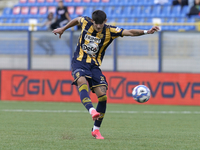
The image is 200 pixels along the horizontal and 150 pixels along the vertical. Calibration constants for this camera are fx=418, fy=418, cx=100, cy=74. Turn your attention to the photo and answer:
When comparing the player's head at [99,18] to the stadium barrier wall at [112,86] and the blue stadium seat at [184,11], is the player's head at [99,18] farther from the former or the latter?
the blue stadium seat at [184,11]

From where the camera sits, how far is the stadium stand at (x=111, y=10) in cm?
1902

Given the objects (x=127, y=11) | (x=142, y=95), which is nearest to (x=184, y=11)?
(x=127, y=11)

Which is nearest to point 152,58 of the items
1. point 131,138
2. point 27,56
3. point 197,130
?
point 27,56

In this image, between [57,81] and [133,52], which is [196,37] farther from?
[57,81]

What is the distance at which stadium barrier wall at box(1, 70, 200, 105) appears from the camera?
12.8m

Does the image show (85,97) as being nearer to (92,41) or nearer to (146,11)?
(92,41)

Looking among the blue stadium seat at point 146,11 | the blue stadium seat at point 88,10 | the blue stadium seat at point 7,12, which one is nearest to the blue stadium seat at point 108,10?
the blue stadium seat at point 88,10

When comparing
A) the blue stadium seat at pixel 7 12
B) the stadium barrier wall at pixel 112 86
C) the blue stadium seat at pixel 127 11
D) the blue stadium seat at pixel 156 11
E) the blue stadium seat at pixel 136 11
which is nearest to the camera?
the stadium barrier wall at pixel 112 86

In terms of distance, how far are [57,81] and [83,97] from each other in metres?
7.56

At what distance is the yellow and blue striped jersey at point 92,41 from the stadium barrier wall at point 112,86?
674cm

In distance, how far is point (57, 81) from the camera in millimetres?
13477

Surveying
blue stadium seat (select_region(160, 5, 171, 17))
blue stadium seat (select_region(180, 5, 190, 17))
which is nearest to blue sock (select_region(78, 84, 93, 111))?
blue stadium seat (select_region(180, 5, 190, 17))

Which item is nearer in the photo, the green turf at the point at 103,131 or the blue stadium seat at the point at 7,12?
the green turf at the point at 103,131

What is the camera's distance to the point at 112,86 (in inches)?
518
